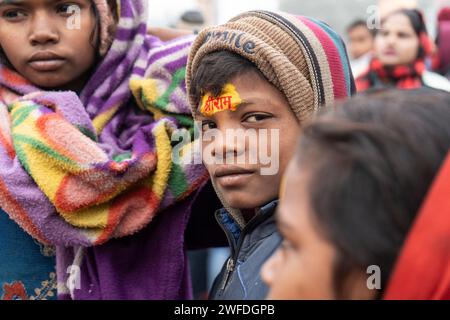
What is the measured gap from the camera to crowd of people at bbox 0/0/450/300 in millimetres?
1181

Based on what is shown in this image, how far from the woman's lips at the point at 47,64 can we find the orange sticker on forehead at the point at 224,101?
0.51 m

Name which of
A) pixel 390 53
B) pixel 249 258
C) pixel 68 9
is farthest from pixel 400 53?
pixel 249 258

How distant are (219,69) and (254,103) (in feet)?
0.37

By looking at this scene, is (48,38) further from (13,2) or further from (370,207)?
(370,207)

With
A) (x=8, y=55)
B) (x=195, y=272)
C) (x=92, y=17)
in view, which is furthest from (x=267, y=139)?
(x=195, y=272)

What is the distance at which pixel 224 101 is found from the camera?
5.08ft

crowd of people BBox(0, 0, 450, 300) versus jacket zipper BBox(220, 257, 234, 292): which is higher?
crowd of people BBox(0, 0, 450, 300)

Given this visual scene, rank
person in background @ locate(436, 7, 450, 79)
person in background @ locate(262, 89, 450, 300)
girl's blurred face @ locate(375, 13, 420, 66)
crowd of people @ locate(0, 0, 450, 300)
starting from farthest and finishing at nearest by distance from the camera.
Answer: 1. person in background @ locate(436, 7, 450, 79)
2. girl's blurred face @ locate(375, 13, 420, 66)
3. crowd of people @ locate(0, 0, 450, 300)
4. person in background @ locate(262, 89, 450, 300)

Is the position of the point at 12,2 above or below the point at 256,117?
above

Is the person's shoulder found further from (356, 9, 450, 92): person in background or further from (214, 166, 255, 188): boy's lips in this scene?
(214, 166, 255, 188): boy's lips

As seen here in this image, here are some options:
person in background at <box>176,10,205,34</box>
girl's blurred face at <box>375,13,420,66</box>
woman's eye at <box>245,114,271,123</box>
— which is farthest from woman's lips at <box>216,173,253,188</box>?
person in background at <box>176,10,205,34</box>

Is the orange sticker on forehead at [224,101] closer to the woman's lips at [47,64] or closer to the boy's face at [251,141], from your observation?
the boy's face at [251,141]

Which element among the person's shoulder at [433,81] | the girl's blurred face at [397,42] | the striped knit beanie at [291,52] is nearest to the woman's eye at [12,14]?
the striped knit beanie at [291,52]

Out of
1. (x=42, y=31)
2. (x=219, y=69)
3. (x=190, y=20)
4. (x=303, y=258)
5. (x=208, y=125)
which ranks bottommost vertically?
(x=303, y=258)
